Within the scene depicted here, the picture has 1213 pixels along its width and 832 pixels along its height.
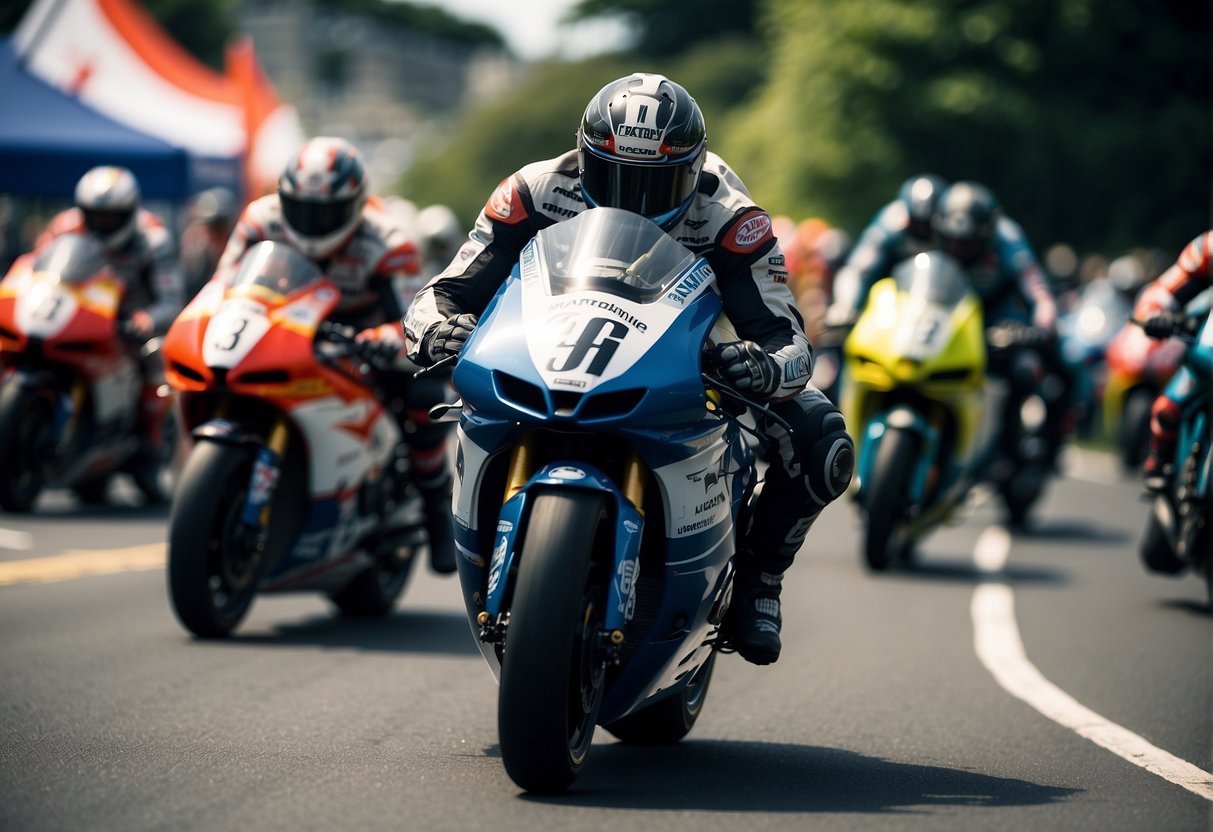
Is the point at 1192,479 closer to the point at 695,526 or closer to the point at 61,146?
the point at 695,526

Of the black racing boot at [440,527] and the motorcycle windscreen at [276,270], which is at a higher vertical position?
the motorcycle windscreen at [276,270]

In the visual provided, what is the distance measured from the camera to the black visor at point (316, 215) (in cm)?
895

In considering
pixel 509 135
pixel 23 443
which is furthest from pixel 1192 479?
pixel 509 135

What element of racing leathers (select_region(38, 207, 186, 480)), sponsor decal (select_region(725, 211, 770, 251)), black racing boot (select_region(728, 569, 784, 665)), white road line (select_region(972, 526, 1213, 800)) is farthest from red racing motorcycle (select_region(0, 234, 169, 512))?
sponsor decal (select_region(725, 211, 770, 251))

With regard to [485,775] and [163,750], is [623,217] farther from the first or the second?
[163,750]

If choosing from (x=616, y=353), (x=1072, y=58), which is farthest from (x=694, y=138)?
(x=1072, y=58)

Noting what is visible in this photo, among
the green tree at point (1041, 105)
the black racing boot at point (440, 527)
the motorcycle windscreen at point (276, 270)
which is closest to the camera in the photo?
the motorcycle windscreen at point (276, 270)

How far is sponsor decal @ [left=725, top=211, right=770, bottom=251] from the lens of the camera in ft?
19.7

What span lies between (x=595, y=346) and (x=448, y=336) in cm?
62

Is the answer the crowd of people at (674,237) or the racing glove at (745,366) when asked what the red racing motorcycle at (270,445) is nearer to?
the crowd of people at (674,237)

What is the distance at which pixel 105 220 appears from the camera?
13.4 meters

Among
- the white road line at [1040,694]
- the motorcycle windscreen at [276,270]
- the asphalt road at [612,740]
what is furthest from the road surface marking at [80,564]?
the white road line at [1040,694]

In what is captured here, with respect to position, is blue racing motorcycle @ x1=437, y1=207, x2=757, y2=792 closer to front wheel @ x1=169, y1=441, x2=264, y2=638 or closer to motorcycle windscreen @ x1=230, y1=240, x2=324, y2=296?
front wheel @ x1=169, y1=441, x2=264, y2=638

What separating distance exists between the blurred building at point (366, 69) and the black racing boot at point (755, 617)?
159 metres
